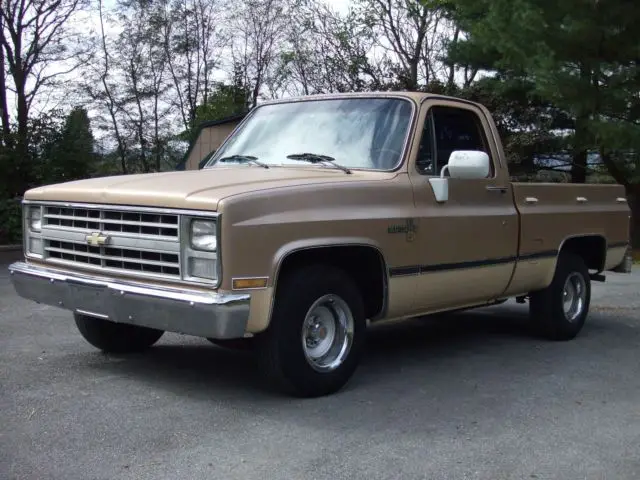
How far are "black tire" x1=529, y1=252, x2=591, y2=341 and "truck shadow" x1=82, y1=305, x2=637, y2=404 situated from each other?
158 mm

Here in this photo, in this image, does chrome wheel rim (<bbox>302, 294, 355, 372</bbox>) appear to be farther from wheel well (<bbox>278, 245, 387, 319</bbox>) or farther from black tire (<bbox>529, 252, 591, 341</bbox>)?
black tire (<bbox>529, 252, 591, 341</bbox>)

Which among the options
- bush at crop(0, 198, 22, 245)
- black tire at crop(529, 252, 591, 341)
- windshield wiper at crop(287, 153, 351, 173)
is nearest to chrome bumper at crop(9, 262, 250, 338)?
windshield wiper at crop(287, 153, 351, 173)

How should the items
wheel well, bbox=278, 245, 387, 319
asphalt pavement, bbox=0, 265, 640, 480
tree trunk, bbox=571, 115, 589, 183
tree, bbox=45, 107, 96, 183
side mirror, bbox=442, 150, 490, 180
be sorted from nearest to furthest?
asphalt pavement, bbox=0, 265, 640, 480
wheel well, bbox=278, 245, 387, 319
side mirror, bbox=442, 150, 490, 180
tree trunk, bbox=571, 115, 589, 183
tree, bbox=45, 107, 96, 183

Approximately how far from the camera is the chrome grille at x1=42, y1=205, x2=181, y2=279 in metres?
4.67

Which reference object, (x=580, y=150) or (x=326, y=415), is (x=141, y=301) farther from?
(x=580, y=150)

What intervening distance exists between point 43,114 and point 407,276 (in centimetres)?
1293

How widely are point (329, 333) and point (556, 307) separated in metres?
2.91

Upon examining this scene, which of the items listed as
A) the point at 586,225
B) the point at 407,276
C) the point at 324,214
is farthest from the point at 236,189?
the point at 586,225

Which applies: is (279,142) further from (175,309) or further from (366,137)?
(175,309)

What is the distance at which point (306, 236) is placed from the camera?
15.7 feet

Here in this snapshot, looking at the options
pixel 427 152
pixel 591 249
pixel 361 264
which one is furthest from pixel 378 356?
pixel 591 249

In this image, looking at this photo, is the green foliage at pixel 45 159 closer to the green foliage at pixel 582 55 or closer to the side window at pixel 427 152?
the green foliage at pixel 582 55

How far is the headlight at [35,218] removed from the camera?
5.56m

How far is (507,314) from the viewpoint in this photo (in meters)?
8.97
